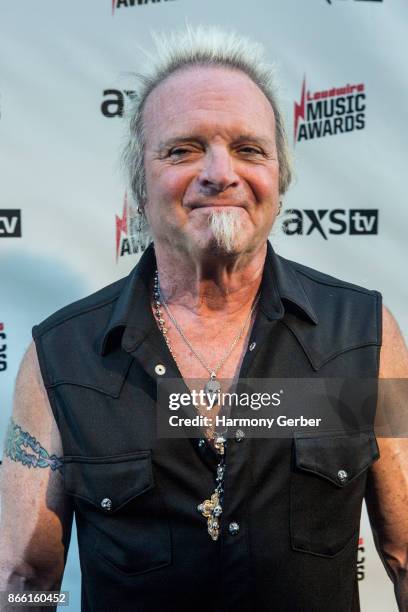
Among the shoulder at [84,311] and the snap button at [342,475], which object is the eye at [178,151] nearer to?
the shoulder at [84,311]

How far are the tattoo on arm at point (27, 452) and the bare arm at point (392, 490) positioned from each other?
74 cm

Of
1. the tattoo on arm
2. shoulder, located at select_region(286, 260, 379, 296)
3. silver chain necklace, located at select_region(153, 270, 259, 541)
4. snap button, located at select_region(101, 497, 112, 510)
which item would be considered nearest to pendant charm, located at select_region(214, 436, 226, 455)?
silver chain necklace, located at select_region(153, 270, 259, 541)

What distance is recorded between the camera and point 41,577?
1588 millimetres

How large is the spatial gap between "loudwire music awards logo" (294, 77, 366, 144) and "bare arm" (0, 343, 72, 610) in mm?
1220

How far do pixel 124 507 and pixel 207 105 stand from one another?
878 mm

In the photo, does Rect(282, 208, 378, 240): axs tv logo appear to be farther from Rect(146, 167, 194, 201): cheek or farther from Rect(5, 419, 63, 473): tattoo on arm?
Rect(5, 419, 63, 473): tattoo on arm

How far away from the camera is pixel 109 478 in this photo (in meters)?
1.39

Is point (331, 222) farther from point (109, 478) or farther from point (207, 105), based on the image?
point (109, 478)

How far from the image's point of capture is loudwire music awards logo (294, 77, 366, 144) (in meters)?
2.21

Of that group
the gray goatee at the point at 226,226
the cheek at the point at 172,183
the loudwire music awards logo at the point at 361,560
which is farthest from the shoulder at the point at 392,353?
the loudwire music awards logo at the point at 361,560

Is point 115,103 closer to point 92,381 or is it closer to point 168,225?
point 168,225

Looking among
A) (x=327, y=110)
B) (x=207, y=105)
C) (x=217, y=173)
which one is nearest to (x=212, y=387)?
(x=217, y=173)

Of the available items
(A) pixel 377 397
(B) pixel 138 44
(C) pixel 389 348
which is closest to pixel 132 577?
(A) pixel 377 397

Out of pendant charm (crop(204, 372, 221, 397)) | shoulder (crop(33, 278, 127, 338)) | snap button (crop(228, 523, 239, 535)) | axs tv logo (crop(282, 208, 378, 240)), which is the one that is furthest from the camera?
axs tv logo (crop(282, 208, 378, 240))
